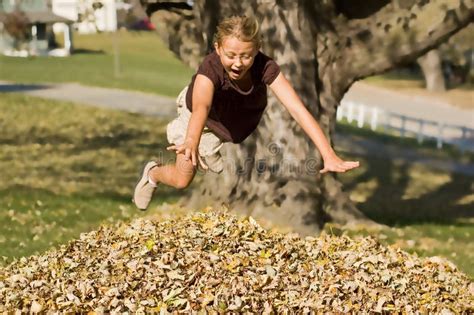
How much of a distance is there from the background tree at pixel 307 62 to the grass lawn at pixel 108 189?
3.96ft

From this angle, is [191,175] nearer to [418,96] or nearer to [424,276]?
[424,276]

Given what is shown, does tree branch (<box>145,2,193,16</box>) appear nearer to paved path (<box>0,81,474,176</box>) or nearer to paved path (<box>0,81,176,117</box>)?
paved path (<box>0,81,474,176</box>)

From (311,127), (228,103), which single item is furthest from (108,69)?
(311,127)

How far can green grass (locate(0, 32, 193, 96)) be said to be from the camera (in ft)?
158

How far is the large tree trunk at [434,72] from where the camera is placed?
55.5 m

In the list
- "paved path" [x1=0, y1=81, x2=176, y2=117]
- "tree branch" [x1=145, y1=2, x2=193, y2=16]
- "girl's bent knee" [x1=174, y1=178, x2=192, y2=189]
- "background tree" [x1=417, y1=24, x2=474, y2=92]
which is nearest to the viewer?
"girl's bent knee" [x1=174, y1=178, x2=192, y2=189]

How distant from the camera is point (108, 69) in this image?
195 ft

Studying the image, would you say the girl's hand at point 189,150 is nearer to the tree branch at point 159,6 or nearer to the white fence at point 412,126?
the tree branch at point 159,6

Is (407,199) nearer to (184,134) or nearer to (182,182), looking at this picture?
(184,134)

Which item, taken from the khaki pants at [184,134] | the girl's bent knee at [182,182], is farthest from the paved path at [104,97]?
the girl's bent knee at [182,182]

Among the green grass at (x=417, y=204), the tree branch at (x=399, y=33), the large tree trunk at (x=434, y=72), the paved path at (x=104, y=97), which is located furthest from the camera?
the large tree trunk at (x=434, y=72)

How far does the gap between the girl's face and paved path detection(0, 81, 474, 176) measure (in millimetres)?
17701

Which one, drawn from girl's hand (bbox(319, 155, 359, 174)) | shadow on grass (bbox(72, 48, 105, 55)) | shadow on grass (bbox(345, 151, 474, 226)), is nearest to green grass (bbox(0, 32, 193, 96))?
shadow on grass (bbox(72, 48, 105, 55))

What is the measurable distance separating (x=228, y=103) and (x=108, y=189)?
34.1 feet
